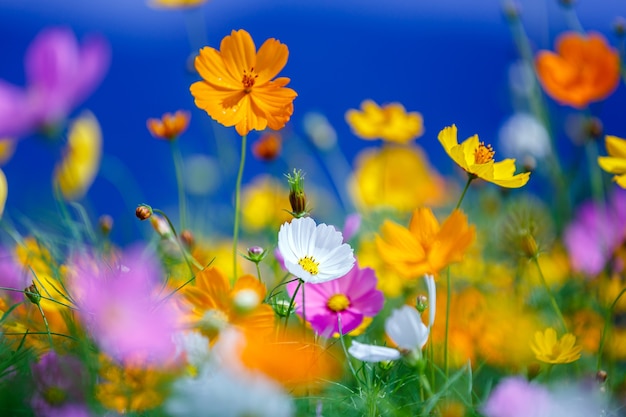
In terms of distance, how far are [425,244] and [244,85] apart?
0.58 ft

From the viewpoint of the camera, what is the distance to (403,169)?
1443 millimetres

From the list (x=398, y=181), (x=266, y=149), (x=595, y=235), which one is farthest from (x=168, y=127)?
(x=398, y=181)

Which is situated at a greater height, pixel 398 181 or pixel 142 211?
pixel 142 211

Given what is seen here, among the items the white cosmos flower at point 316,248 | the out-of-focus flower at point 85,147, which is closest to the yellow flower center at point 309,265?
the white cosmos flower at point 316,248

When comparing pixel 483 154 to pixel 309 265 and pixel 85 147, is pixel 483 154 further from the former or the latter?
pixel 85 147

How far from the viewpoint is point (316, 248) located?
46cm

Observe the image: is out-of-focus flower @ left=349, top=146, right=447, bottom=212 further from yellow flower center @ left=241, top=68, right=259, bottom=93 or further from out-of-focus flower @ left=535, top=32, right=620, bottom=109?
yellow flower center @ left=241, top=68, right=259, bottom=93

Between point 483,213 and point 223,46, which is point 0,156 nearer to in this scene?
point 223,46

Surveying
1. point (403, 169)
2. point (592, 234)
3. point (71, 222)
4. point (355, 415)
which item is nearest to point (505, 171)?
point (355, 415)

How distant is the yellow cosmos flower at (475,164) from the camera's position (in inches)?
18.6

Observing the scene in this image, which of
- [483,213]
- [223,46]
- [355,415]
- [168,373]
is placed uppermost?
[223,46]

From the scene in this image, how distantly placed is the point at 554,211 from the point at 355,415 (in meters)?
0.83

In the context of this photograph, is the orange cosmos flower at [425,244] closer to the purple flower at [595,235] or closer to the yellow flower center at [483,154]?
the yellow flower center at [483,154]

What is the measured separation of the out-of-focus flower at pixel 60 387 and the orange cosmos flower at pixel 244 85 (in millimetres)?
191
